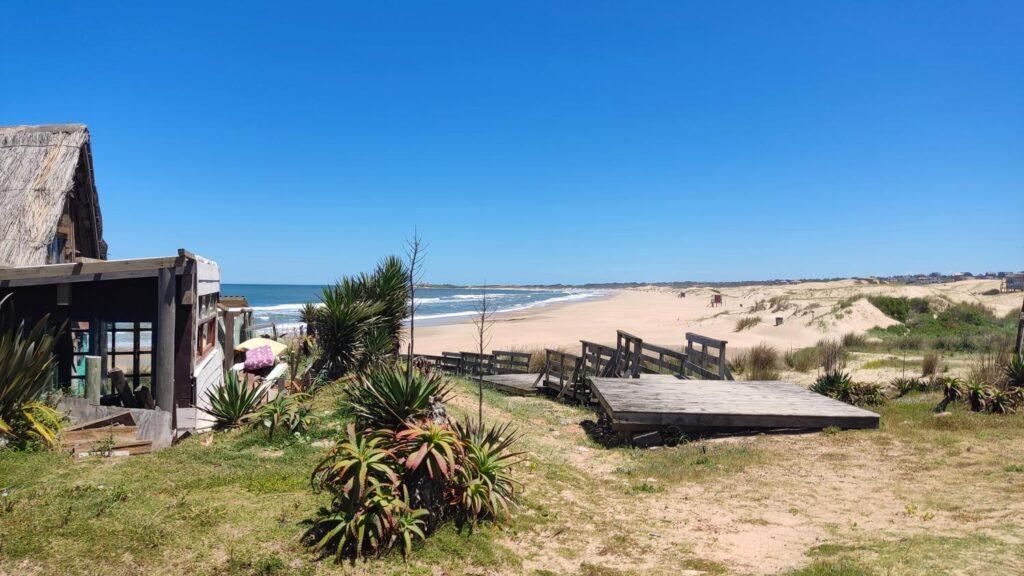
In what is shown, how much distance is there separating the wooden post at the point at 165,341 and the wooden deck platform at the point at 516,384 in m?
9.84

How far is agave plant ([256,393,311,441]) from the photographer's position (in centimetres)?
764

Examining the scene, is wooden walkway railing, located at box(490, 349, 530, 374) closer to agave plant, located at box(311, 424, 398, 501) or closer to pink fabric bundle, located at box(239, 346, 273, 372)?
pink fabric bundle, located at box(239, 346, 273, 372)

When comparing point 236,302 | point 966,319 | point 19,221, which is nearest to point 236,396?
point 19,221

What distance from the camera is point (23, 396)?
6.54 meters

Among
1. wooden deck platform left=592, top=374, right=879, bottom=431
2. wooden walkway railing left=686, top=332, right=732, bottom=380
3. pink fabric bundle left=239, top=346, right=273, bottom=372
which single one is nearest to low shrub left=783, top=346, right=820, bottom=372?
wooden walkway railing left=686, top=332, right=732, bottom=380

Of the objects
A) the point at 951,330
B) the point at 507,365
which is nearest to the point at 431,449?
the point at 507,365

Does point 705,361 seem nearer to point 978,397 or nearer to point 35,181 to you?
point 978,397

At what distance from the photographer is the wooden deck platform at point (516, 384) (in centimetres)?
1694

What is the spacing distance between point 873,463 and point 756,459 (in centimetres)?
150

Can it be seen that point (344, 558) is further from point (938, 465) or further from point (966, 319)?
point (966, 319)

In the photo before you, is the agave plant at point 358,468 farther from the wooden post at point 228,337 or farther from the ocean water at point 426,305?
the wooden post at point 228,337

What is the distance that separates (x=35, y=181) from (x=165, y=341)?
5.39 metres

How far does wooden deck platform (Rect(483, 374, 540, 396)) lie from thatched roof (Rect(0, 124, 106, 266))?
10588 mm

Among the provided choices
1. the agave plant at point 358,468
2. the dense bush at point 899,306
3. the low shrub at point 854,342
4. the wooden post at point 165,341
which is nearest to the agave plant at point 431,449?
the agave plant at point 358,468
